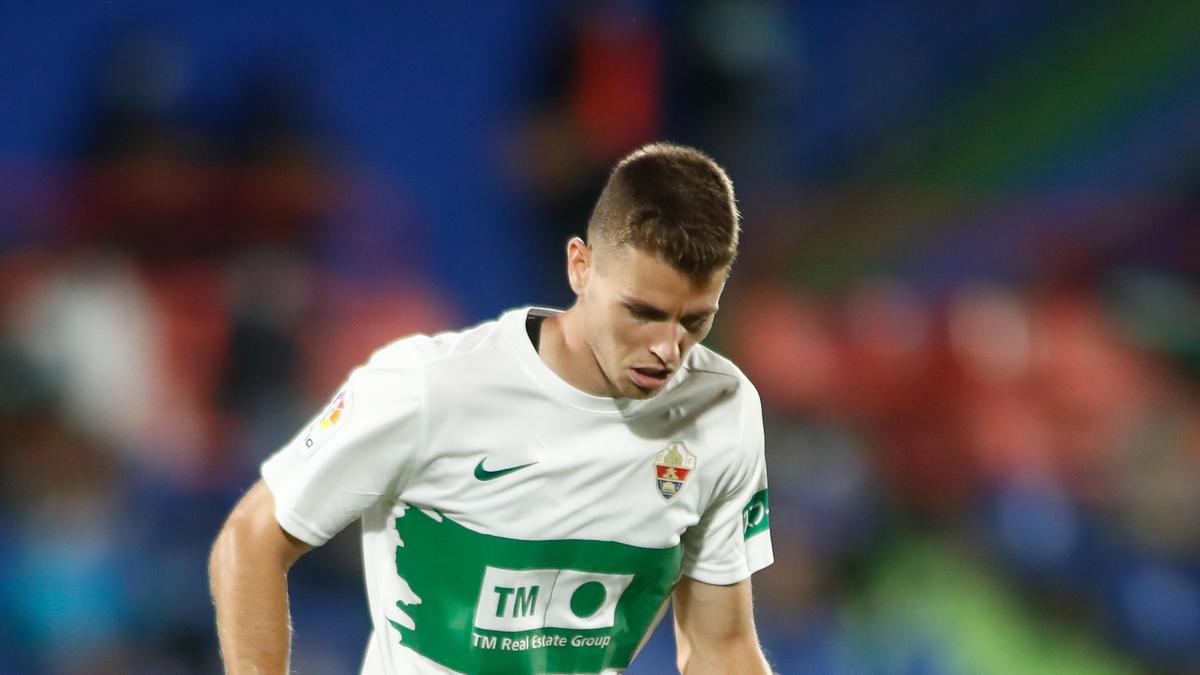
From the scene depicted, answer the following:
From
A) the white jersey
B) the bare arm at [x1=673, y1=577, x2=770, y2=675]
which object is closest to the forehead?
the white jersey

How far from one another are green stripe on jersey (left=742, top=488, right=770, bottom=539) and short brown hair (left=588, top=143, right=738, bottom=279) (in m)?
0.68

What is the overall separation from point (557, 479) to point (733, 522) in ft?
1.50

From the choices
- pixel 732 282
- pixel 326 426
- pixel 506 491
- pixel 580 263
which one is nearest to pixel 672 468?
pixel 506 491

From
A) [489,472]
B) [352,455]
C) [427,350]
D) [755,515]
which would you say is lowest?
[755,515]

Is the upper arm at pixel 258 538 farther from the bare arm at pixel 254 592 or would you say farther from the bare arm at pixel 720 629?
the bare arm at pixel 720 629

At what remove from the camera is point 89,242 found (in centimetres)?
679

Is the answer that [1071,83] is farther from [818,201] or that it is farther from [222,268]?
[222,268]

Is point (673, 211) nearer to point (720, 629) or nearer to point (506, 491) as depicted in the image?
point (506, 491)

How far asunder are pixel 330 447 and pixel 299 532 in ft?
0.58

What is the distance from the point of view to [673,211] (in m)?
2.71

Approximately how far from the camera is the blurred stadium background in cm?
625

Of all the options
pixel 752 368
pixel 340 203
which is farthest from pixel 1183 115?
pixel 340 203

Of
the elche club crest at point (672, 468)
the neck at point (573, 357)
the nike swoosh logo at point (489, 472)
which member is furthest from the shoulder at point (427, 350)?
the elche club crest at point (672, 468)

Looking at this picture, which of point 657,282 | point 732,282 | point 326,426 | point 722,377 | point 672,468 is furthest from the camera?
point 732,282
